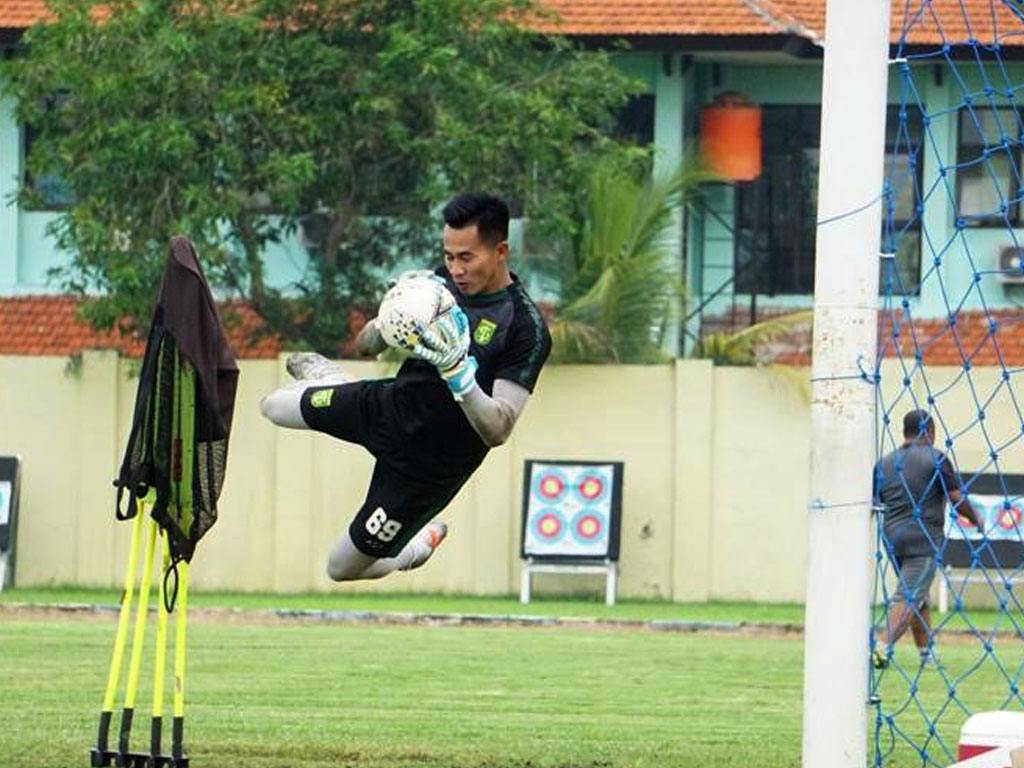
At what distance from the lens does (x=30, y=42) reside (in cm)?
2967

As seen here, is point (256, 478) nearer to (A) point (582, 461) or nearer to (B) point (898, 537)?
(A) point (582, 461)

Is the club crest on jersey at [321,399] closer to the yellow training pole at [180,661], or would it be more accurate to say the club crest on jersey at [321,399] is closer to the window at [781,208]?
the yellow training pole at [180,661]

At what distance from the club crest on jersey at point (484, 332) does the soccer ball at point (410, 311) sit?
58 cm

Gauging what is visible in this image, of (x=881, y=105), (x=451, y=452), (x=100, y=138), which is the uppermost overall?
(x=100, y=138)

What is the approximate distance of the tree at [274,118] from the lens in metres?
28.5

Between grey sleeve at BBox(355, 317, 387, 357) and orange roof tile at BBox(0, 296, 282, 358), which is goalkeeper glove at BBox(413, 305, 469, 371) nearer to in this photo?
grey sleeve at BBox(355, 317, 387, 357)

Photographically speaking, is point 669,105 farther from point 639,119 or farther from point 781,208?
point 781,208

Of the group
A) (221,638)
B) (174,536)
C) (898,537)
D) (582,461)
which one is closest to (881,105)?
(174,536)

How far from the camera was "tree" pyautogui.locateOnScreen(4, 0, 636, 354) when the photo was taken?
28484 millimetres

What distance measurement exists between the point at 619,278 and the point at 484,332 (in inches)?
691

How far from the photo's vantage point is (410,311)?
35.7ft

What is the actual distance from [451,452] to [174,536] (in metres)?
1.36

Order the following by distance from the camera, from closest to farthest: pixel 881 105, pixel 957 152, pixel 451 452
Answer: pixel 881 105 < pixel 451 452 < pixel 957 152

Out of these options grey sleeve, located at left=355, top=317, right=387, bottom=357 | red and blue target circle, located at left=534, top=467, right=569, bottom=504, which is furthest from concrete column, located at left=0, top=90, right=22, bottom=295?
grey sleeve, located at left=355, top=317, right=387, bottom=357
